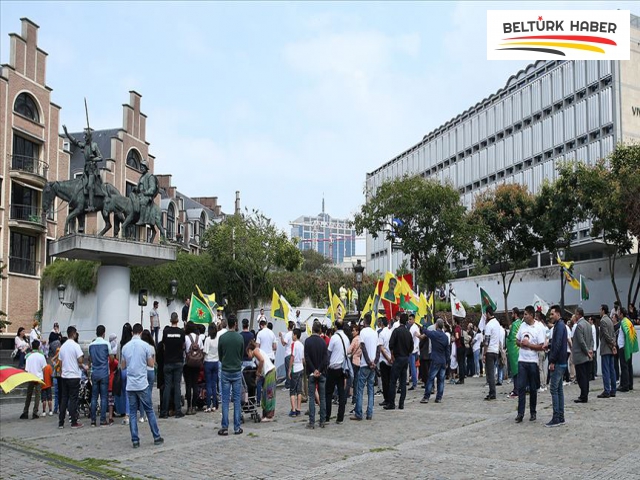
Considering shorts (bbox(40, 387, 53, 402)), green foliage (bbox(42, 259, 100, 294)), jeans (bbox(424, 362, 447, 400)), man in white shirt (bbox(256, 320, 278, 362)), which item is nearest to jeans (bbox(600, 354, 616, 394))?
jeans (bbox(424, 362, 447, 400))

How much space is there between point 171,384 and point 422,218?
2654 cm

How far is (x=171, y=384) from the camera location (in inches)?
622

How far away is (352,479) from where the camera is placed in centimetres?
924

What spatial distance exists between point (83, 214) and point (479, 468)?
22.0 metres

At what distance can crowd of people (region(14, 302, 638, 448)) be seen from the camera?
1299cm

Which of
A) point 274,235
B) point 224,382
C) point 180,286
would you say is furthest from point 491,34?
point 224,382

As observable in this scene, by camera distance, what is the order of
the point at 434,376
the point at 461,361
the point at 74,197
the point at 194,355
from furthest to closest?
1. the point at 74,197
2. the point at 461,361
3. the point at 434,376
4. the point at 194,355

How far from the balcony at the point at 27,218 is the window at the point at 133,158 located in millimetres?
12158

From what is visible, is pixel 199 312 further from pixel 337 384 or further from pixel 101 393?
pixel 337 384

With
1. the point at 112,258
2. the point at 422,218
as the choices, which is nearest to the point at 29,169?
the point at 112,258

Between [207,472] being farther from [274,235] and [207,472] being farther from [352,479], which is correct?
[274,235]

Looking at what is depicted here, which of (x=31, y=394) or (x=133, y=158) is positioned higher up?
(x=133, y=158)

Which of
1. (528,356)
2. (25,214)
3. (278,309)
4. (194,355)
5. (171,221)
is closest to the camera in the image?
(528,356)

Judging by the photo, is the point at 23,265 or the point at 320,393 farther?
the point at 23,265
